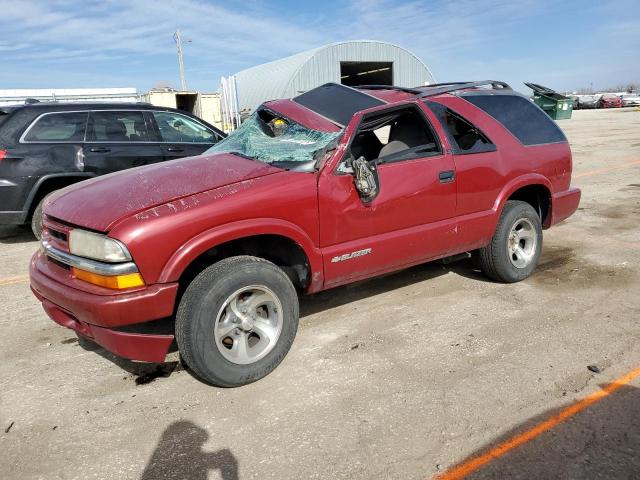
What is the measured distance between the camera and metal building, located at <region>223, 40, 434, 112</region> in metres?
33.4

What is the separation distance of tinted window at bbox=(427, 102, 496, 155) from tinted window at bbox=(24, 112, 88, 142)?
4.75m

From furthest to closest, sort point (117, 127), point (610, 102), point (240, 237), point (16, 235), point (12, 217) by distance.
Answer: point (610, 102)
point (16, 235)
point (117, 127)
point (12, 217)
point (240, 237)

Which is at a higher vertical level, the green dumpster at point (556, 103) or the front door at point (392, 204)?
the green dumpster at point (556, 103)

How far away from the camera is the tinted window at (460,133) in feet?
13.7

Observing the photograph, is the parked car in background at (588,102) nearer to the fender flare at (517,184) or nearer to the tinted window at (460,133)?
the fender flare at (517,184)

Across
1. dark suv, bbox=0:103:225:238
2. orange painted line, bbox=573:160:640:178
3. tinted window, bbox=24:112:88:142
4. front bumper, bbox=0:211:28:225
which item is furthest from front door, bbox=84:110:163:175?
orange painted line, bbox=573:160:640:178

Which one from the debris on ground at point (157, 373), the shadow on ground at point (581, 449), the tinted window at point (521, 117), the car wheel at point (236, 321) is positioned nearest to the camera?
the shadow on ground at point (581, 449)

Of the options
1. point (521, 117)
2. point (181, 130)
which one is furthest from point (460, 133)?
point (181, 130)

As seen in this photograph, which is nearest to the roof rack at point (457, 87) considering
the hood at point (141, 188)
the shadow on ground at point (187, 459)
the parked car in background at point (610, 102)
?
the hood at point (141, 188)

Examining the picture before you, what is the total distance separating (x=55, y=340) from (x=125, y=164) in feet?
11.0

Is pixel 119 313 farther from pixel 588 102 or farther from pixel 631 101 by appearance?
pixel 588 102

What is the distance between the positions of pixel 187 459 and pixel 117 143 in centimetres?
526

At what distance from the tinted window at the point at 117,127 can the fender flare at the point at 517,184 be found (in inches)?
190

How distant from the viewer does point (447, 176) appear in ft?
13.2
